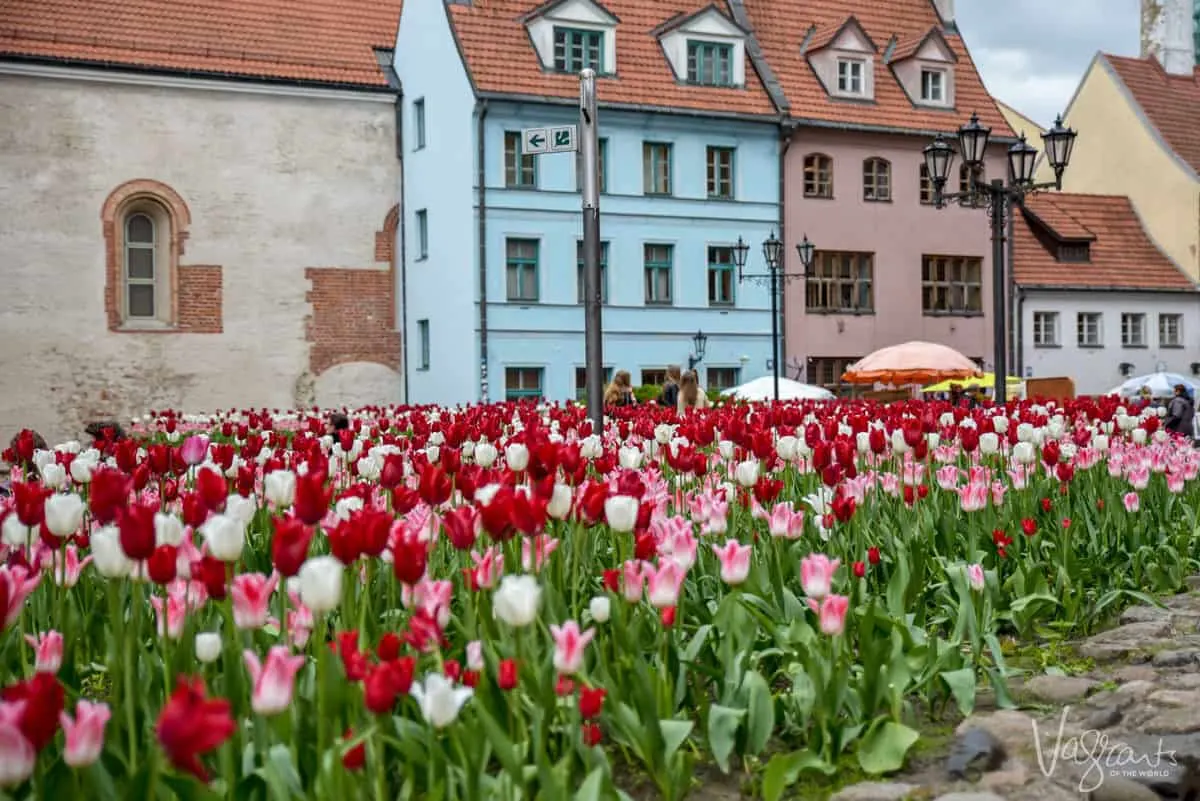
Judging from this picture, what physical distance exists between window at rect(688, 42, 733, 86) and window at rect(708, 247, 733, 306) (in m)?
4.48

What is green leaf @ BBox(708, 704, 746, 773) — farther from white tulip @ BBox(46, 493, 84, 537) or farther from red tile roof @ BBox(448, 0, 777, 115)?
red tile roof @ BBox(448, 0, 777, 115)

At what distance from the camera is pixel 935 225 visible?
140 ft

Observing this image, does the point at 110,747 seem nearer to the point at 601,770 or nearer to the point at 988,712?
the point at 601,770

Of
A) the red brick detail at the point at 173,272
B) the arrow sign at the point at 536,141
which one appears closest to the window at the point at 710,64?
the red brick detail at the point at 173,272

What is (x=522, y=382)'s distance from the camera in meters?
36.3

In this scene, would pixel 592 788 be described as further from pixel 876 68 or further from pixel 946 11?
pixel 946 11

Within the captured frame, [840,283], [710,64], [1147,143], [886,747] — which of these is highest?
[710,64]

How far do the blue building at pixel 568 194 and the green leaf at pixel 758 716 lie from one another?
3098cm

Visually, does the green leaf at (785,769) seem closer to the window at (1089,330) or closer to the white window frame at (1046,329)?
the white window frame at (1046,329)

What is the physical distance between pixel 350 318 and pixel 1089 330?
22.6 meters

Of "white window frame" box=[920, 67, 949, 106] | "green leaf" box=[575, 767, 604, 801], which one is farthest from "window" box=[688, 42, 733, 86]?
"green leaf" box=[575, 767, 604, 801]

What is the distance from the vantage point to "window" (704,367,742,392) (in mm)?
38812

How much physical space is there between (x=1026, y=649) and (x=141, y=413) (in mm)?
31329

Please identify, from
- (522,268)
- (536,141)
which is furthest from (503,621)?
(522,268)
